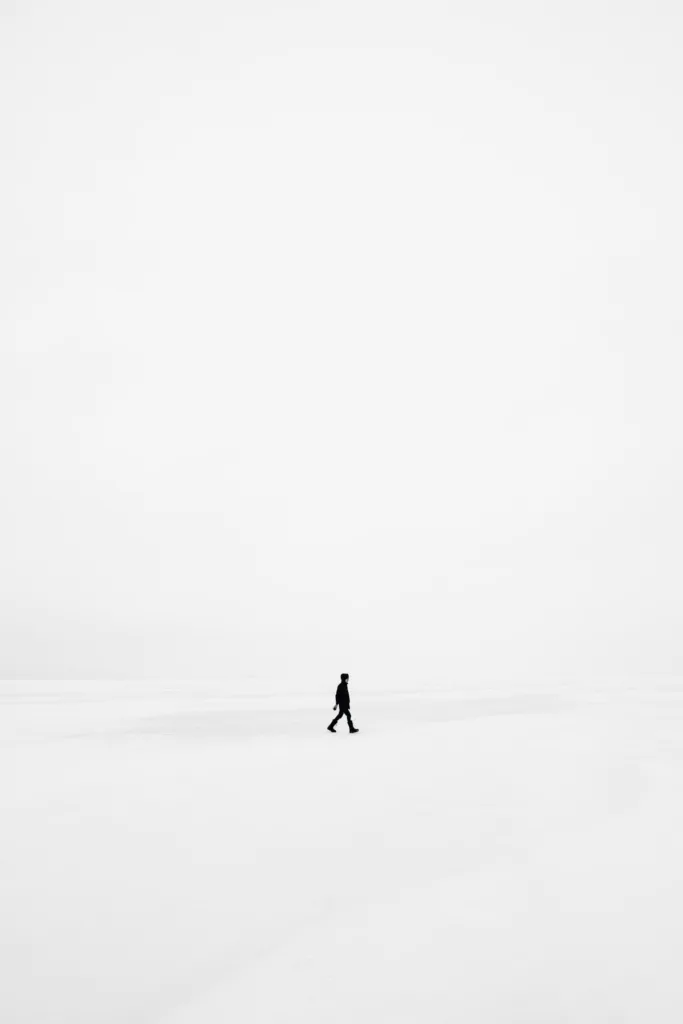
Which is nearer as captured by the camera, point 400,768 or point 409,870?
point 409,870

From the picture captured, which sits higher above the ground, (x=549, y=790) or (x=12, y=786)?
(x=12, y=786)

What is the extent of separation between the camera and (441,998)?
4.12 metres

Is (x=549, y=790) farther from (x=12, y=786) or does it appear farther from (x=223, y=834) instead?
(x=12, y=786)

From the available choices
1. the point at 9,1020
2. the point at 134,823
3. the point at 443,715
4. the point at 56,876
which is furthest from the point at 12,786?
the point at 443,715

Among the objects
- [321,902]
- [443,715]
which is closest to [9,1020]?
[321,902]

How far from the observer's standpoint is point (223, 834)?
6.96 meters

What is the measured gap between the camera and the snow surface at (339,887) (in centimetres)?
414

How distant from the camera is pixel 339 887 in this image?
5734mm

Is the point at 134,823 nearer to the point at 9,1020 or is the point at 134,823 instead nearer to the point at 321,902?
the point at 321,902

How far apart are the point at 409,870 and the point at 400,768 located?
454 centimetres

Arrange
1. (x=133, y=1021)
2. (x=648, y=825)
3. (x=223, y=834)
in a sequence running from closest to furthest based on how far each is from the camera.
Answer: (x=133, y=1021) → (x=223, y=834) → (x=648, y=825)

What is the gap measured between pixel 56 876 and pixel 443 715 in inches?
563

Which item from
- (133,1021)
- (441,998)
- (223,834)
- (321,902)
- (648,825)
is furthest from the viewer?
(648,825)

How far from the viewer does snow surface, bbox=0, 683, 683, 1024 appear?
4141 millimetres
